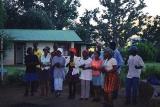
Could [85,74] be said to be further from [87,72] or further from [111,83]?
[111,83]

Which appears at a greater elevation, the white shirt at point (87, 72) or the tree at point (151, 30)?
the tree at point (151, 30)

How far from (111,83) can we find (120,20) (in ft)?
198

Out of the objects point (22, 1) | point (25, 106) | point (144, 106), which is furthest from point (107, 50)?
point (22, 1)

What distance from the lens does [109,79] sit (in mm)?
12438

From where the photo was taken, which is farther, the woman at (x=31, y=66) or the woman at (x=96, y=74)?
the woman at (x=31, y=66)

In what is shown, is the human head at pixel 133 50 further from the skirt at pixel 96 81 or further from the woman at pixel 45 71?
the woman at pixel 45 71

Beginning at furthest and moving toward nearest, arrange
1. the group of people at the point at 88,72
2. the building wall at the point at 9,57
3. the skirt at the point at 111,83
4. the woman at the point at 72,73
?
1. the building wall at the point at 9,57
2. the woman at the point at 72,73
3. the group of people at the point at 88,72
4. the skirt at the point at 111,83

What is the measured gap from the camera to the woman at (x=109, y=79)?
1235 cm

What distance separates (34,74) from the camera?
16.3 metres

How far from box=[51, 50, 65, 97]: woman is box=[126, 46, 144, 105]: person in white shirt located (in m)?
2.95

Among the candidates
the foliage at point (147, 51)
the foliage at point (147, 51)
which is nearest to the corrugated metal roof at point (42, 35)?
the foliage at point (147, 51)

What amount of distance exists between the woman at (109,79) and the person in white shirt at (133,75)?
1.13 m

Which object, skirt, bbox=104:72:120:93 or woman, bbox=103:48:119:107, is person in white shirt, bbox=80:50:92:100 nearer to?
woman, bbox=103:48:119:107

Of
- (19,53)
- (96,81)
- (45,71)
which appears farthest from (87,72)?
(19,53)
